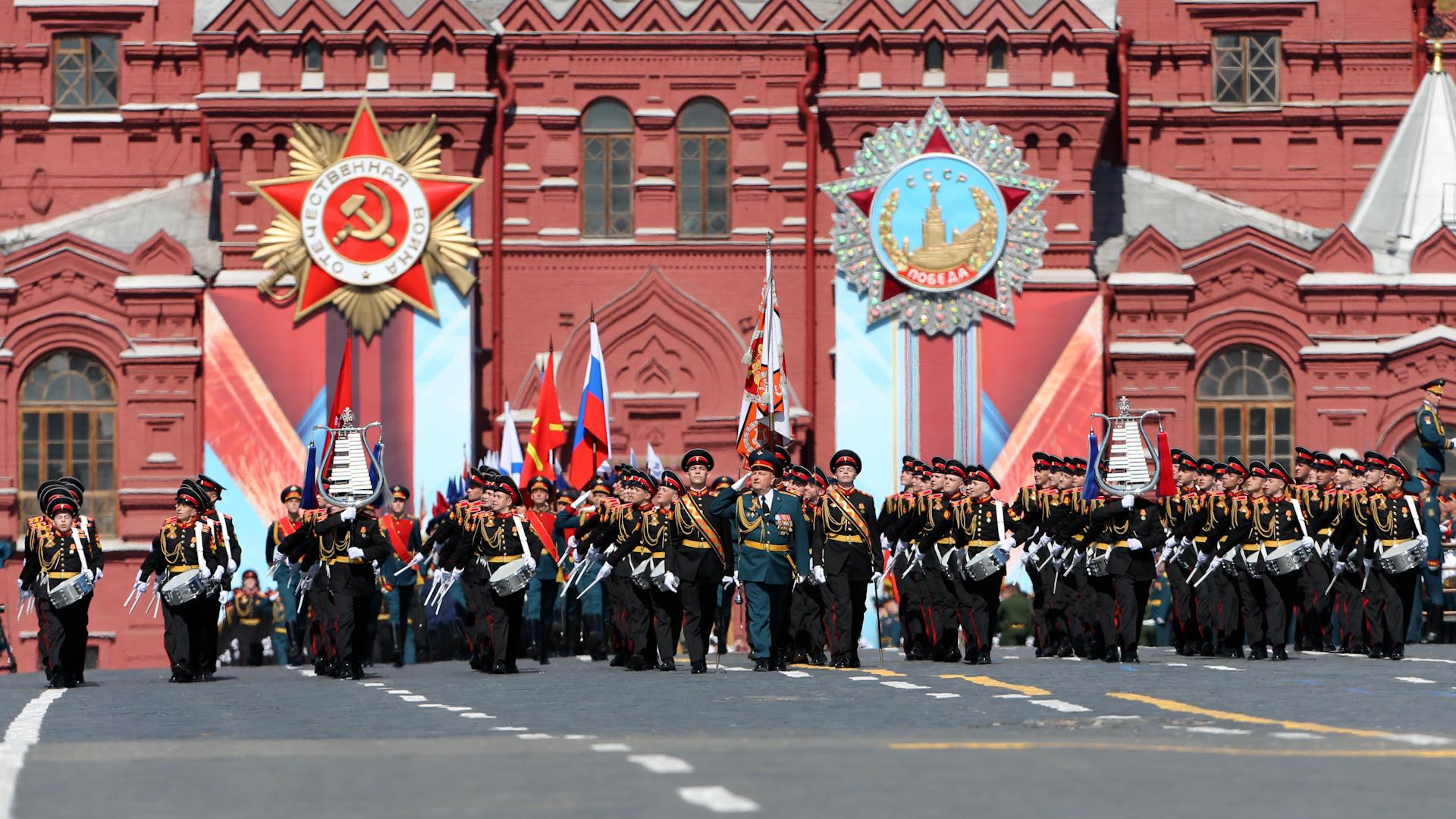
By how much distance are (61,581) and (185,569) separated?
101 cm

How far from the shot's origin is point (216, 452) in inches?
1341

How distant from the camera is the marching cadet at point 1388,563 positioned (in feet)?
75.6

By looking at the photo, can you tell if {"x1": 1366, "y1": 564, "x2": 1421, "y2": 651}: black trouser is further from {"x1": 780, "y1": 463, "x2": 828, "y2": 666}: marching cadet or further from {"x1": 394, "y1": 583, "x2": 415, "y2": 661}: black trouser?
{"x1": 394, "y1": 583, "x2": 415, "y2": 661}: black trouser

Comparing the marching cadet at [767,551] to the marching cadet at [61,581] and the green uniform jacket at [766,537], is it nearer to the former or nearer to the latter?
the green uniform jacket at [766,537]

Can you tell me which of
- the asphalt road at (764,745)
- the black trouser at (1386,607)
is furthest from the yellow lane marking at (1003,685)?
the black trouser at (1386,607)

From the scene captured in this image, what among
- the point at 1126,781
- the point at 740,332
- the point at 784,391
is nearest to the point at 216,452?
the point at 740,332

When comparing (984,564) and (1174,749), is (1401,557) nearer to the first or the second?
(984,564)

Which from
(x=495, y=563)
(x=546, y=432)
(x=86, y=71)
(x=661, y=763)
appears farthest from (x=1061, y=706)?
(x=86, y=71)

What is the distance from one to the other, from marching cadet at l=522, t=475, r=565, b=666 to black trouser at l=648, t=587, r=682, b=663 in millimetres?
2069

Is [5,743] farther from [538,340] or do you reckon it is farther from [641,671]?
[538,340]

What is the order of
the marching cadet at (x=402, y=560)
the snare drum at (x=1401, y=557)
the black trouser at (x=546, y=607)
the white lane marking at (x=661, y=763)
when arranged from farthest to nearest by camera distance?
the marching cadet at (x=402, y=560)
the black trouser at (x=546, y=607)
the snare drum at (x=1401, y=557)
the white lane marking at (x=661, y=763)

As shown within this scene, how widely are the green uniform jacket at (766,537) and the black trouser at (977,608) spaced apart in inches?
64.7

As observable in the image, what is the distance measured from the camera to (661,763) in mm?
11617

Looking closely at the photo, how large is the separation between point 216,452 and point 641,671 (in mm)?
13607
